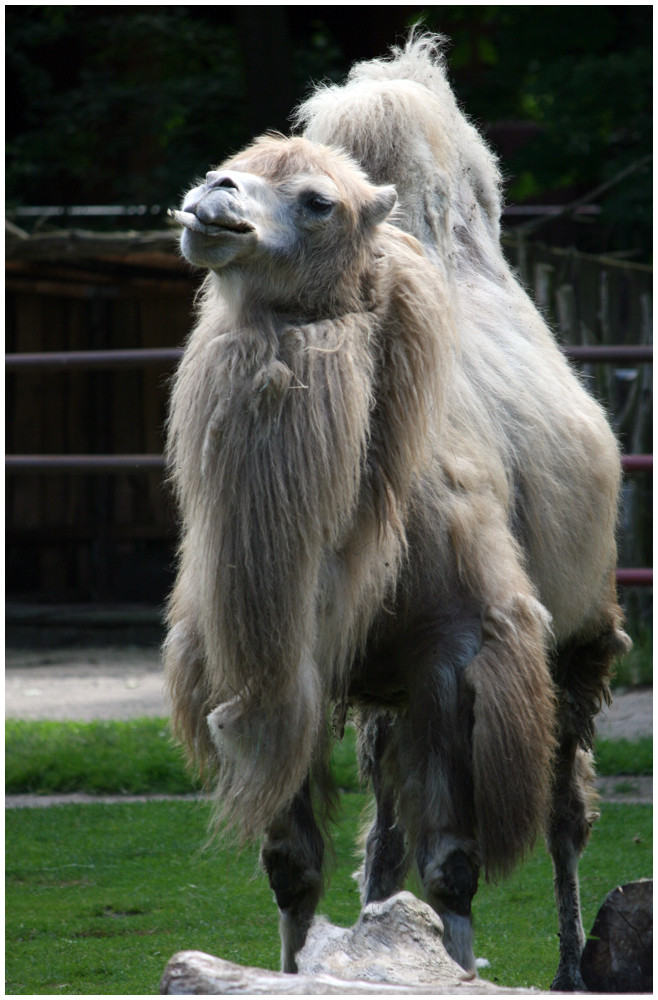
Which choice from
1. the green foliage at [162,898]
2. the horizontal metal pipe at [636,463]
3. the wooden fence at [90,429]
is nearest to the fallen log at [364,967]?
the green foliage at [162,898]

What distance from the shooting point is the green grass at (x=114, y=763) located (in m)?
5.64

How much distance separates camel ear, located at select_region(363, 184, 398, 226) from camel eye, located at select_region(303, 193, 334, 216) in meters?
0.14

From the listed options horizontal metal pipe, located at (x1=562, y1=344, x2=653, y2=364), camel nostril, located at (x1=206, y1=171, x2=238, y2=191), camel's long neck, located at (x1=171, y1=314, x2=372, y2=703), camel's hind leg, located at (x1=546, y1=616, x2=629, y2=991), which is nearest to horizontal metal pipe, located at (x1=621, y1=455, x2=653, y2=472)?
horizontal metal pipe, located at (x1=562, y1=344, x2=653, y2=364)

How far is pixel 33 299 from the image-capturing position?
10.0m

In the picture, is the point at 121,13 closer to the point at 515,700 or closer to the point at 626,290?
the point at 626,290

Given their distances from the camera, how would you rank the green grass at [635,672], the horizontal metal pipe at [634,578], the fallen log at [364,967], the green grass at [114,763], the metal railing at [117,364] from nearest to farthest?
the fallen log at [364,967] → the green grass at [114,763] → the horizontal metal pipe at [634,578] → the metal railing at [117,364] → the green grass at [635,672]

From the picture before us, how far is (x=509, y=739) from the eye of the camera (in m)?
2.78

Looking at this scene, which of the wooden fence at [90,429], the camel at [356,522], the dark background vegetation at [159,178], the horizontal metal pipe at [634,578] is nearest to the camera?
the camel at [356,522]

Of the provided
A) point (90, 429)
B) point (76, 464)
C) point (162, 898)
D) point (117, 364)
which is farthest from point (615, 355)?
point (90, 429)

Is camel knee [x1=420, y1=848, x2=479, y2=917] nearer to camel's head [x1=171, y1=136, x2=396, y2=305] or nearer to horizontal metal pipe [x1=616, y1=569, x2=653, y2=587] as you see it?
camel's head [x1=171, y1=136, x2=396, y2=305]

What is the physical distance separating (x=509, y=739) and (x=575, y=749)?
1.26 metres

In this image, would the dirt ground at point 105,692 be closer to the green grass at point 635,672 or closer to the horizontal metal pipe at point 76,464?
the green grass at point 635,672

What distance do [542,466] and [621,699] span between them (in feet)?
11.9

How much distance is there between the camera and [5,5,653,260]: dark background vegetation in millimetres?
10070
